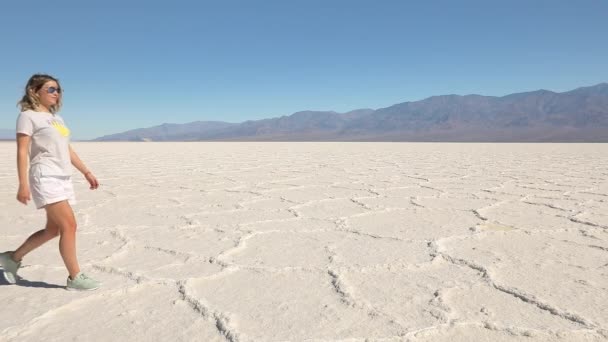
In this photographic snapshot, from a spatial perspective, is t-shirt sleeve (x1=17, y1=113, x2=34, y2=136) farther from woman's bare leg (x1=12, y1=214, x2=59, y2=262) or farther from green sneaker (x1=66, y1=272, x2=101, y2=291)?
green sneaker (x1=66, y1=272, x2=101, y2=291)

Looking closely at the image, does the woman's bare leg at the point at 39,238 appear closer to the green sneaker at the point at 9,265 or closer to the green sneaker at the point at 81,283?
the green sneaker at the point at 9,265

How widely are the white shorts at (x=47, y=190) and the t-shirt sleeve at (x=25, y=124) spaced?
0.15 metres

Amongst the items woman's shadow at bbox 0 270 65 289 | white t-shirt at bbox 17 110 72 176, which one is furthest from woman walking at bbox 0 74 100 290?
woman's shadow at bbox 0 270 65 289

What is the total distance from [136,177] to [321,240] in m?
3.77

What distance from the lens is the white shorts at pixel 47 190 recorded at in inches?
58.7

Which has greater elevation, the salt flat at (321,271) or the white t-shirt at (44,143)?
the white t-shirt at (44,143)

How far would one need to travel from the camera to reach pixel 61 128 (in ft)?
5.20

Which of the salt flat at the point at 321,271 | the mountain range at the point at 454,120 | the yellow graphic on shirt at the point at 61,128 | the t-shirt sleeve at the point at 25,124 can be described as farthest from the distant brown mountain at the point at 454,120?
the t-shirt sleeve at the point at 25,124

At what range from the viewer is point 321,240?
231 centimetres

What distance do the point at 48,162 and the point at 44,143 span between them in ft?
0.21

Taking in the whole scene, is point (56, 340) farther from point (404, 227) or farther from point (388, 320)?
point (404, 227)

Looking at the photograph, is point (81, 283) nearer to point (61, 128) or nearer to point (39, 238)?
point (39, 238)

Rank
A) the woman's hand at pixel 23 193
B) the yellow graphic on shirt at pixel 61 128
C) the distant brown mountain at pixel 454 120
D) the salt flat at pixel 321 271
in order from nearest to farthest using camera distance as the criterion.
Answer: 1. the salt flat at pixel 321 271
2. the woman's hand at pixel 23 193
3. the yellow graphic on shirt at pixel 61 128
4. the distant brown mountain at pixel 454 120

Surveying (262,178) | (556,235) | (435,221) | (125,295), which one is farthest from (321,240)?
(262,178)
